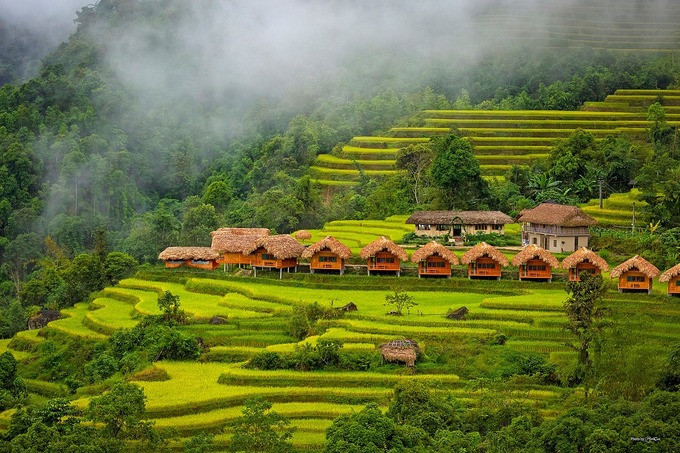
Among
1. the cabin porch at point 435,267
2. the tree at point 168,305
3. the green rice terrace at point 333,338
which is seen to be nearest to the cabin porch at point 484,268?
the green rice terrace at point 333,338

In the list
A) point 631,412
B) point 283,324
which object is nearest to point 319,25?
point 283,324

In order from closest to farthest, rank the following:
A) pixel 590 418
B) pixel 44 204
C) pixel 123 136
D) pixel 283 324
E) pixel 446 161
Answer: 1. pixel 590 418
2. pixel 283 324
3. pixel 446 161
4. pixel 44 204
5. pixel 123 136

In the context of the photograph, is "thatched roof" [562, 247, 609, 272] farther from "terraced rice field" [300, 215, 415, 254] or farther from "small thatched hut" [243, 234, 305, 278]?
"small thatched hut" [243, 234, 305, 278]

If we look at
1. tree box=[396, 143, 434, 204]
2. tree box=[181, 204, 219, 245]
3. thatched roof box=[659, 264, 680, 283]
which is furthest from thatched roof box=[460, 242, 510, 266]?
tree box=[181, 204, 219, 245]

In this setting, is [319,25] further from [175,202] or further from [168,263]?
[168,263]

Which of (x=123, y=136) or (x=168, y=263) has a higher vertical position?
(x=123, y=136)

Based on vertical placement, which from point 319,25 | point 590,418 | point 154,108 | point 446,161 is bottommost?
point 590,418

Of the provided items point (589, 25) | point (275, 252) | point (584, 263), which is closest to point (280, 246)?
point (275, 252)

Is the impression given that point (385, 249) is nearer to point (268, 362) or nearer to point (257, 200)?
point (268, 362)
